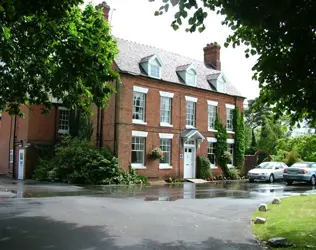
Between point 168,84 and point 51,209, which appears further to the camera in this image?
point 168,84

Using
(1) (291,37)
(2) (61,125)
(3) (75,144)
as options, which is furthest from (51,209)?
(2) (61,125)

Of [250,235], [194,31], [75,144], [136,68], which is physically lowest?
[250,235]

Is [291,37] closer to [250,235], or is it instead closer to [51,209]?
[250,235]

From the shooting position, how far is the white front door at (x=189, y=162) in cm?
2902

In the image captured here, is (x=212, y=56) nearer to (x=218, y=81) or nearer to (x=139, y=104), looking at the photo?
(x=218, y=81)

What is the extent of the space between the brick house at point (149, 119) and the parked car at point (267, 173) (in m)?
3.67

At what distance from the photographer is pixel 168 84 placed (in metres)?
27.9

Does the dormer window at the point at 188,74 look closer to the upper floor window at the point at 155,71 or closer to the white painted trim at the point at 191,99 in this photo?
the white painted trim at the point at 191,99

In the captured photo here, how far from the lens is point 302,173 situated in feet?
85.0

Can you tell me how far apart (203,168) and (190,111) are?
4.57 meters

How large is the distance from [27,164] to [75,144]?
5234 mm

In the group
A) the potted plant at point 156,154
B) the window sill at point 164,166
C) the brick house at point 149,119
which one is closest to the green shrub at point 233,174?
the brick house at point 149,119

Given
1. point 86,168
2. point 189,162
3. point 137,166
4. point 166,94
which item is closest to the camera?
point 86,168

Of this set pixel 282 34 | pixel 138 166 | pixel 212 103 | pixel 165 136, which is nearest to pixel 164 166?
pixel 165 136
